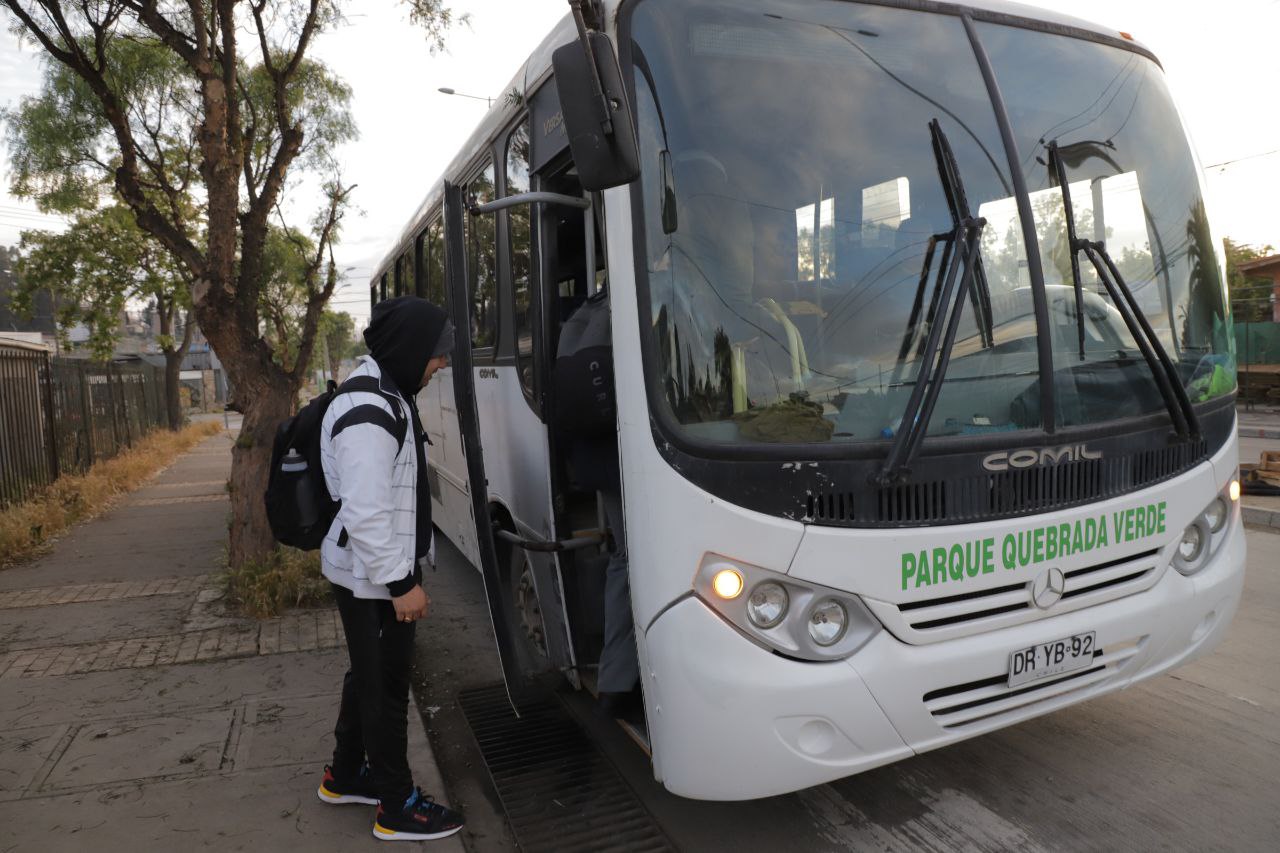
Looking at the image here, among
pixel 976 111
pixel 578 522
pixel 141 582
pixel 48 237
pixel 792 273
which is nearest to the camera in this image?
pixel 792 273

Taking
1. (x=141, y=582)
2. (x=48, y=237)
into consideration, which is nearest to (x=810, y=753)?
(x=141, y=582)

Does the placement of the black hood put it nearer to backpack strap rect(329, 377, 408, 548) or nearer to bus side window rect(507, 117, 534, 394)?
backpack strap rect(329, 377, 408, 548)

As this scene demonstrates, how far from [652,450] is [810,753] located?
40.8 inches

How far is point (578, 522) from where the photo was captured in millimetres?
3801

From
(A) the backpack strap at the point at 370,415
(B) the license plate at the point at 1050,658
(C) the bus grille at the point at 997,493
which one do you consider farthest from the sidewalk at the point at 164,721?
(B) the license plate at the point at 1050,658

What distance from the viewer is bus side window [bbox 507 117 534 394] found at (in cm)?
397

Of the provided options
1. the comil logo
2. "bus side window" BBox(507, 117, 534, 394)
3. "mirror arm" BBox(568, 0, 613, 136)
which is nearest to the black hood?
"bus side window" BBox(507, 117, 534, 394)

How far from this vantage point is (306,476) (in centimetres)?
326

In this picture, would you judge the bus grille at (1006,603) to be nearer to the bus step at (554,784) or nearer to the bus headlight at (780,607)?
the bus headlight at (780,607)

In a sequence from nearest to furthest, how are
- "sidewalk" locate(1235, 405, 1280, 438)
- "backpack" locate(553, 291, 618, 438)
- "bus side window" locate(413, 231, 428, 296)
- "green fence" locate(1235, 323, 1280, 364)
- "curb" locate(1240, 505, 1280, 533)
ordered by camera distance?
"backpack" locate(553, 291, 618, 438), "bus side window" locate(413, 231, 428, 296), "curb" locate(1240, 505, 1280, 533), "sidewalk" locate(1235, 405, 1280, 438), "green fence" locate(1235, 323, 1280, 364)

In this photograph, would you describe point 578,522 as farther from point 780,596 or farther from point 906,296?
point 906,296

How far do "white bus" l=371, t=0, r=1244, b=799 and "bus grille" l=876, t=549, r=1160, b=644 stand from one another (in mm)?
12

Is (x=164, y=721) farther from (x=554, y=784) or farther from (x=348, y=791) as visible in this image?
(x=554, y=784)

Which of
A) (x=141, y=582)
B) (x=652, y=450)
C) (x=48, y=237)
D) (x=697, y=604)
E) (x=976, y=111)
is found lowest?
(x=141, y=582)
